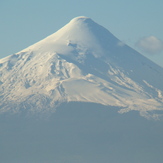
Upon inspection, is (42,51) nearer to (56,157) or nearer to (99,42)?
(99,42)

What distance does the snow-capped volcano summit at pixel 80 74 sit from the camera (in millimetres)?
110938

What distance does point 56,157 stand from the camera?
99062mm

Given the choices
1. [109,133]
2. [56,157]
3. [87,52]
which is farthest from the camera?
[87,52]

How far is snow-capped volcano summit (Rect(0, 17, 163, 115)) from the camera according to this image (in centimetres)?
11094

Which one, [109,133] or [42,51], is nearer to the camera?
[109,133]

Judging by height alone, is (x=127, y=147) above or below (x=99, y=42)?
below

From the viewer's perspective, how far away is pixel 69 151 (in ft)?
335

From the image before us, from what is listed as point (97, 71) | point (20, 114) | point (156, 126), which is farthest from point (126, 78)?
point (20, 114)

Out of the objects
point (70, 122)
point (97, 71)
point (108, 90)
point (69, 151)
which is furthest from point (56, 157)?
point (97, 71)

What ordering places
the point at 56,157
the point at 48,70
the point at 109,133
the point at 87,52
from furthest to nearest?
the point at 87,52, the point at 48,70, the point at 109,133, the point at 56,157

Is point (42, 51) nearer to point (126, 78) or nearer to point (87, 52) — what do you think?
point (87, 52)

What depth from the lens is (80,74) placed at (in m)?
117

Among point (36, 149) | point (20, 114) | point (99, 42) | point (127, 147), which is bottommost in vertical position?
point (127, 147)

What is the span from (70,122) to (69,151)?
36.4ft
